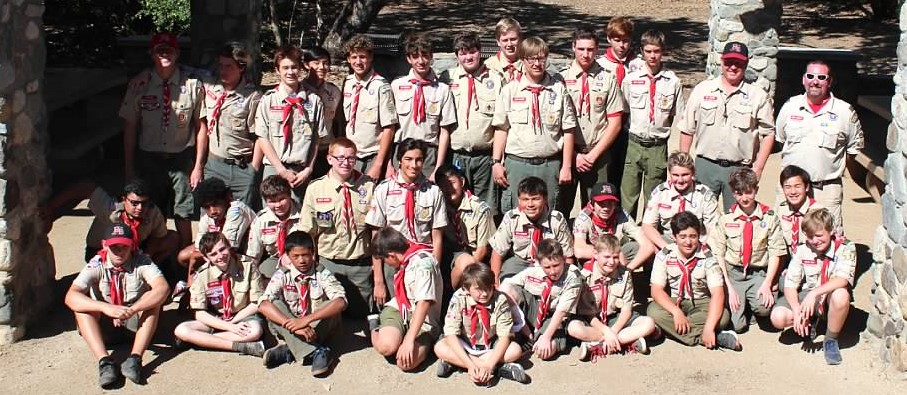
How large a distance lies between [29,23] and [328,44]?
831 cm

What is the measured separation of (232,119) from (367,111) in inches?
33.5

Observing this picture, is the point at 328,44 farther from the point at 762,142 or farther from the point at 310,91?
the point at 762,142

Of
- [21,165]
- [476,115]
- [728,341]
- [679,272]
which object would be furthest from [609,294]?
[21,165]

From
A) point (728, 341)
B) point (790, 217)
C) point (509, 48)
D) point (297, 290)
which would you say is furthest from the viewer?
point (509, 48)

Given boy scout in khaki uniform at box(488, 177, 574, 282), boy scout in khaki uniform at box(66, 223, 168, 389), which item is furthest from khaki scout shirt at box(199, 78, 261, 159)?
boy scout in khaki uniform at box(488, 177, 574, 282)

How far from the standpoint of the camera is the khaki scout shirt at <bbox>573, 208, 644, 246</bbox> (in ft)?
22.2

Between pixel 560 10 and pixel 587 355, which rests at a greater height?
pixel 560 10

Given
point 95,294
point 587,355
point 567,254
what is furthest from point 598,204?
point 95,294

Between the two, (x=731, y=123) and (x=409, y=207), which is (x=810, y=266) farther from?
(x=409, y=207)

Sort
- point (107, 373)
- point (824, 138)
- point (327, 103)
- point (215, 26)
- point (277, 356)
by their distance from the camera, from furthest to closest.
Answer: point (215, 26), point (327, 103), point (824, 138), point (277, 356), point (107, 373)

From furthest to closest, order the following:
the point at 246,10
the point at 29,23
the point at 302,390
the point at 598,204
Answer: the point at 246,10, the point at 598,204, the point at 29,23, the point at 302,390

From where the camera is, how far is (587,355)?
6148mm

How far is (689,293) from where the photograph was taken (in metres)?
6.35

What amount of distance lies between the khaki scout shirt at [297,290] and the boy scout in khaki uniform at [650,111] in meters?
2.25
